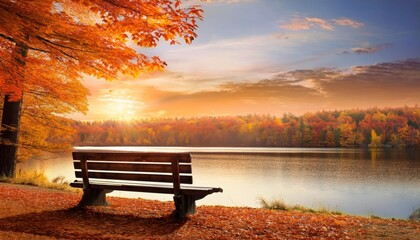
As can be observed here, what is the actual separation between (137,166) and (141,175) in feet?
0.60

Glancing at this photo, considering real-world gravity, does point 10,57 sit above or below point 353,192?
above

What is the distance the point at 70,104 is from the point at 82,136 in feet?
378

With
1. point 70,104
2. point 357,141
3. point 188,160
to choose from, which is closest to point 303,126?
point 357,141

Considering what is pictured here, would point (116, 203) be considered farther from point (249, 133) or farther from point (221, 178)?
point (249, 133)

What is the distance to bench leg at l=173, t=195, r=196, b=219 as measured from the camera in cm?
731

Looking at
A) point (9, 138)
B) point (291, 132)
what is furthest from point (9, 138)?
point (291, 132)

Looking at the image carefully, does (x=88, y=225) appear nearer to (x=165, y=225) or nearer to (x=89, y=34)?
(x=165, y=225)

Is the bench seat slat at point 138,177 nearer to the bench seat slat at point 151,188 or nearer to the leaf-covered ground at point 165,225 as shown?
the bench seat slat at point 151,188

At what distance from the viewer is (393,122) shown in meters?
116

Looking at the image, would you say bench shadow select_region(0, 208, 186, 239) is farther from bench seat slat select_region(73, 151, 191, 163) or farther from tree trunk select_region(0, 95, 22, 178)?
tree trunk select_region(0, 95, 22, 178)

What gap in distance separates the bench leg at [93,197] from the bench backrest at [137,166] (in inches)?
7.8

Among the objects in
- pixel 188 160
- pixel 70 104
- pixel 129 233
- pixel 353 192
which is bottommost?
pixel 353 192

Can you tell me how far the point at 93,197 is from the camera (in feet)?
27.4

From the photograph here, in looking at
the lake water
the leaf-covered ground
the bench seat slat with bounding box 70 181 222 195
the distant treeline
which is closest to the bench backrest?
the bench seat slat with bounding box 70 181 222 195
